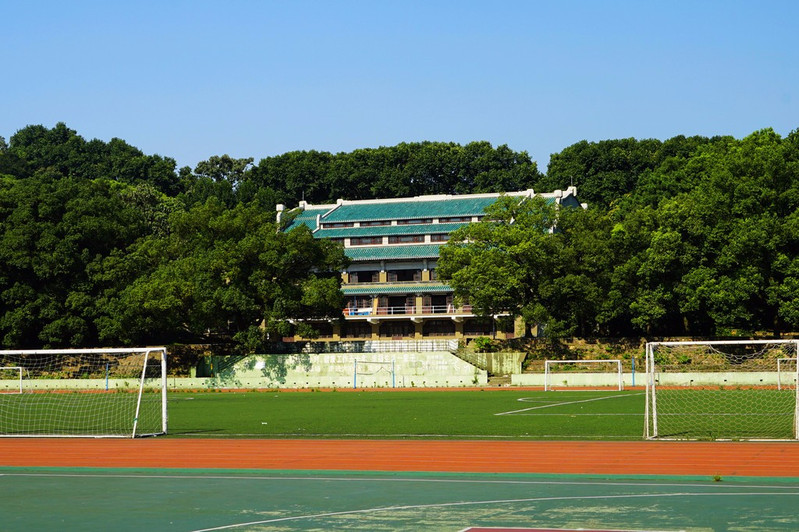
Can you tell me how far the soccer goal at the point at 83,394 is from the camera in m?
25.0

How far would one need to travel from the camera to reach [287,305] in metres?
56.8

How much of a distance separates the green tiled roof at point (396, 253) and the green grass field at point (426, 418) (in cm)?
3761

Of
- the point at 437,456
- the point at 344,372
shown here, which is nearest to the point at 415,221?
the point at 344,372

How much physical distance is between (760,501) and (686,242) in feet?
147

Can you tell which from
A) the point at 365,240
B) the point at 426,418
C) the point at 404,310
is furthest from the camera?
the point at 365,240

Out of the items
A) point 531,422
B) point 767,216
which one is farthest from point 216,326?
point 531,422

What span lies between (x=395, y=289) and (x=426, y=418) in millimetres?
48426

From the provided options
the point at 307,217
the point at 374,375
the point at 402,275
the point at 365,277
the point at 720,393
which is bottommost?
the point at 720,393

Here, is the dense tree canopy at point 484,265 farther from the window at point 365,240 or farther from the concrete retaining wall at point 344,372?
the window at point 365,240

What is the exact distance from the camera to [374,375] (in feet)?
183

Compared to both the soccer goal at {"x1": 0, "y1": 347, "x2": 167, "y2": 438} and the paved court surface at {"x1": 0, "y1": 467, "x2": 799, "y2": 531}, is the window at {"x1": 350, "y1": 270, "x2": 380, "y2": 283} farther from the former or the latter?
the paved court surface at {"x1": 0, "y1": 467, "x2": 799, "y2": 531}

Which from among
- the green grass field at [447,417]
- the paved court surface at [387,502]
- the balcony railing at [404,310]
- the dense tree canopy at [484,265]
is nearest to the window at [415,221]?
the balcony railing at [404,310]

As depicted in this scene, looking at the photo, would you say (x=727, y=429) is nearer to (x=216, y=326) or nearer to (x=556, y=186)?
(x=216, y=326)

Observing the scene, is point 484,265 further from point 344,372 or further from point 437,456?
point 437,456
